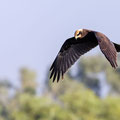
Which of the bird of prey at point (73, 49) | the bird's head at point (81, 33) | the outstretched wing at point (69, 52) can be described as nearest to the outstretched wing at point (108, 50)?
the bird of prey at point (73, 49)

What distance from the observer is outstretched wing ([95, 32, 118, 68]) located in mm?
12756

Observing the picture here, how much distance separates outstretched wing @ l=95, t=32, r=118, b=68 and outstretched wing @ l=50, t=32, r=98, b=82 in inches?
60.8

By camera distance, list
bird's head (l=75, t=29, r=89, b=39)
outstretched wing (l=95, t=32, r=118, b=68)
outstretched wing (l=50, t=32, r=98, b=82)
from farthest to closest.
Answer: outstretched wing (l=50, t=32, r=98, b=82) < bird's head (l=75, t=29, r=89, b=39) < outstretched wing (l=95, t=32, r=118, b=68)

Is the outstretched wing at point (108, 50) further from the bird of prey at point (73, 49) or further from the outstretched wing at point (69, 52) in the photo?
the outstretched wing at point (69, 52)

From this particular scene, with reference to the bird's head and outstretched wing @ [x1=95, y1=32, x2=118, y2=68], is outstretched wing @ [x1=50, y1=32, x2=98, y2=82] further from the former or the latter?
outstretched wing @ [x1=95, y1=32, x2=118, y2=68]

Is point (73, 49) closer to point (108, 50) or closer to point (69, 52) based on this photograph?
point (69, 52)

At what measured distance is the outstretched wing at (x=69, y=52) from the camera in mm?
15195

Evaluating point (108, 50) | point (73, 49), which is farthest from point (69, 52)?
point (108, 50)

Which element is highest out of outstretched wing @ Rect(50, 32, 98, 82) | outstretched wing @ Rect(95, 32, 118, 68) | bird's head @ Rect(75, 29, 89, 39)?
outstretched wing @ Rect(95, 32, 118, 68)

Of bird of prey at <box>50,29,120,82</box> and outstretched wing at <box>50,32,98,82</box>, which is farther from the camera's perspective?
outstretched wing at <box>50,32,98,82</box>

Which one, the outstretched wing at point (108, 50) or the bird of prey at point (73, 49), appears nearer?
the outstretched wing at point (108, 50)

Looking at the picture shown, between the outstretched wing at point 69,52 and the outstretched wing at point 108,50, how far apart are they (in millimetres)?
1545

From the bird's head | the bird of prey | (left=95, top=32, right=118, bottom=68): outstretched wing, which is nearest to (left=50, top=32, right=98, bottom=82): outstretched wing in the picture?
the bird of prey

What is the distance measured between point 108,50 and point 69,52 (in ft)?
8.98
